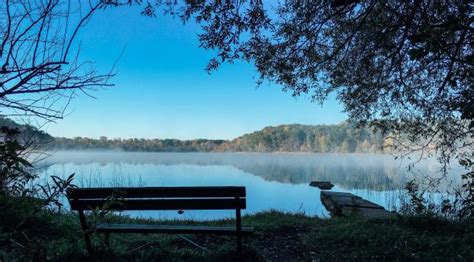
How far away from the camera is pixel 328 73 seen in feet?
20.6

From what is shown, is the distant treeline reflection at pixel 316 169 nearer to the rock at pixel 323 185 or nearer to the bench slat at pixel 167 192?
the rock at pixel 323 185

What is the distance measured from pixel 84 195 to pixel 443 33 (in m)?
3.60

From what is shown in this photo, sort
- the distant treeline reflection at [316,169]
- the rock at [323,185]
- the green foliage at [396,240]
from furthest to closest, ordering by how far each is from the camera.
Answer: the distant treeline reflection at [316,169] → the rock at [323,185] → the green foliage at [396,240]

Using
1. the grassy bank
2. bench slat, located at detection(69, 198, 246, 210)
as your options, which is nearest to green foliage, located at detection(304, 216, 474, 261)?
the grassy bank

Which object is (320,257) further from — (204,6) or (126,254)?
(204,6)

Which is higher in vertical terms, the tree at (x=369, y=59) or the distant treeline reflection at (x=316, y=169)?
the tree at (x=369, y=59)

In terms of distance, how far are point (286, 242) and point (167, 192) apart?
166cm

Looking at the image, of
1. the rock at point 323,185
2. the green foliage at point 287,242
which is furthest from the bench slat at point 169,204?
the rock at point 323,185

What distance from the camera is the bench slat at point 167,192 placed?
10.5 ft

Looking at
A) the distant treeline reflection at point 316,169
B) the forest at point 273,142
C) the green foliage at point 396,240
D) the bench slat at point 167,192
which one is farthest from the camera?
the forest at point 273,142

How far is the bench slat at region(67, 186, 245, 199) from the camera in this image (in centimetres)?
321

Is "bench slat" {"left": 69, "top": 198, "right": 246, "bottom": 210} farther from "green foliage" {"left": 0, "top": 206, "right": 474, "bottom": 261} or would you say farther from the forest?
the forest

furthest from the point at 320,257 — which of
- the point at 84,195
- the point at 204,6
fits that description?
the point at 204,6

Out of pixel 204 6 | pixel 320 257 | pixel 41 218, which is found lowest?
pixel 320 257
